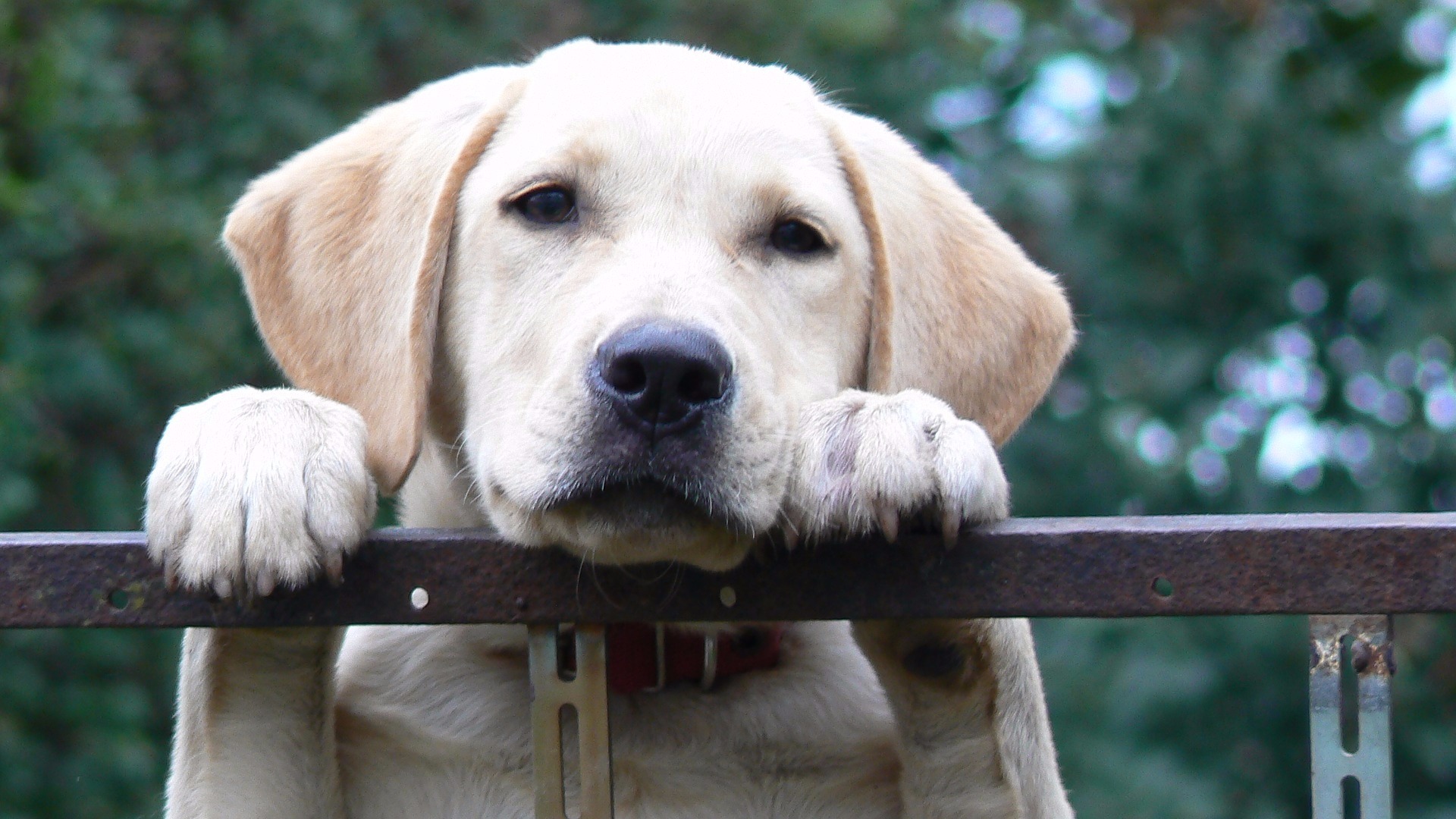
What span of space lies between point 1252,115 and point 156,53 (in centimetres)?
464

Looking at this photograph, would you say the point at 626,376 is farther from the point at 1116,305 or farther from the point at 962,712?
the point at 1116,305

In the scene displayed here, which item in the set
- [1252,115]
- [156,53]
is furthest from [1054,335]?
[156,53]

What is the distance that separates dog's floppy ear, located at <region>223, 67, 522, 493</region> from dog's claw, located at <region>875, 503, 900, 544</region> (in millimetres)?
977

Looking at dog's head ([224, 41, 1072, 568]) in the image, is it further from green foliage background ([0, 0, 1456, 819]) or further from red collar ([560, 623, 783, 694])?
green foliage background ([0, 0, 1456, 819])

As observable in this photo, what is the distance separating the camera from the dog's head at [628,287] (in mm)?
2348

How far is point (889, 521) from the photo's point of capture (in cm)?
213

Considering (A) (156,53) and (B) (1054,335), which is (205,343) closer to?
(A) (156,53)

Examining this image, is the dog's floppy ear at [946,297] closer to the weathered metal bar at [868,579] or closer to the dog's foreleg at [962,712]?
the dog's foreleg at [962,712]

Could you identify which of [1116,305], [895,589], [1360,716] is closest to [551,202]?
[895,589]

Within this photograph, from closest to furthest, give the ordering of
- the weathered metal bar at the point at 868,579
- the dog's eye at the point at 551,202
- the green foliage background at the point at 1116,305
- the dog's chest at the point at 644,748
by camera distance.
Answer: the weathered metal bar at the point at 868,579
the dog's chest at the point at 644,748
the dog's eye at the point at 551,202
the green foliage background at the point at 1116,305

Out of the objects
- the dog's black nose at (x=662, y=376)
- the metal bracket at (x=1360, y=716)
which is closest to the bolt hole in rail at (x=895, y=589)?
the metal bracket at (x=1360, y=716)

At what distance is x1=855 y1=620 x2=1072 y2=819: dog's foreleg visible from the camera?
98.0 inches

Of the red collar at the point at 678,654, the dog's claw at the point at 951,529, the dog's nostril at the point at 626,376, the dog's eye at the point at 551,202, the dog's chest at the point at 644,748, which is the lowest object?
the dog's chest at the point at 644,748

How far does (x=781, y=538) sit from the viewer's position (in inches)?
91.5
